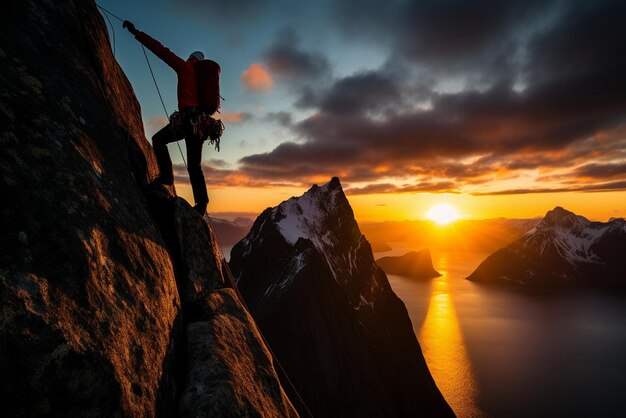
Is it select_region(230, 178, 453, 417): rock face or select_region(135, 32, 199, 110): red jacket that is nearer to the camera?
select_region(135, 32, 199, 110): red jacket

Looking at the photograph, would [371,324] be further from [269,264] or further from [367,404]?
[269,264]

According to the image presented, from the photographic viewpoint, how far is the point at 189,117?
8406mm

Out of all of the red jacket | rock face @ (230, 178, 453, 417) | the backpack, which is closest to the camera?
the red jacket

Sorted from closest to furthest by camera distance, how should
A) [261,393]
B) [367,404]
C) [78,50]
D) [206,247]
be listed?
[261,393] → [78,50] → [206,247] → [367,404]

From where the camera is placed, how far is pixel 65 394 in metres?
3.10

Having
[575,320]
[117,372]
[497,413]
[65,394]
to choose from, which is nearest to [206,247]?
[117,372]

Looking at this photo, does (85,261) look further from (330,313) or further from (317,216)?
(317,216)

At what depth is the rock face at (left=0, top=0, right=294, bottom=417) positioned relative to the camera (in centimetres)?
310

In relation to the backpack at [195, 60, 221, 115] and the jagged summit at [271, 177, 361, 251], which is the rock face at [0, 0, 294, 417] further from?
the jagged summit at [271, 177, 361, 251]

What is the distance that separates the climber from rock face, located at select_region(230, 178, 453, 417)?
44.9m

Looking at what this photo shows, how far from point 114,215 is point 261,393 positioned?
13.8 feet

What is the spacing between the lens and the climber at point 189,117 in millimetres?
8258

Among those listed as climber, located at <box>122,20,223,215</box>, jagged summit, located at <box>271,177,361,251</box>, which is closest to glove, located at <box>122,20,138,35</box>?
climber, located at <box>122,20,223,215</box>

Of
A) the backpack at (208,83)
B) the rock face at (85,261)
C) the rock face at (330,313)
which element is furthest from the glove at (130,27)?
the rock face at (330,313)
